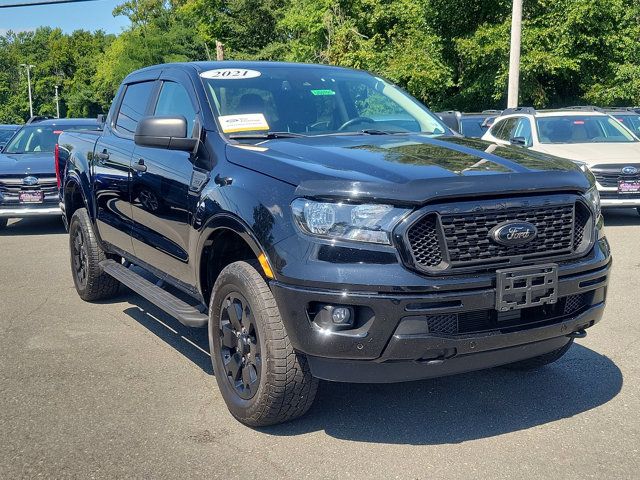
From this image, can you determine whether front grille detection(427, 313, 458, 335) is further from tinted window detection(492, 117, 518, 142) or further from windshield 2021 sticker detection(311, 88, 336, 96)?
tinted window detection(492, 117, 518, 142)

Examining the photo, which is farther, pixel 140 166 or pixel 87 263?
pixel 87 263

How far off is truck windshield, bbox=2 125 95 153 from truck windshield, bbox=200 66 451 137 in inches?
337

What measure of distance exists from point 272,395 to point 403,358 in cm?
70

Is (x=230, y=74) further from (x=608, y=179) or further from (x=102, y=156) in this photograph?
(x=608, y=179)

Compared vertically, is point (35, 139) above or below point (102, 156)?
below

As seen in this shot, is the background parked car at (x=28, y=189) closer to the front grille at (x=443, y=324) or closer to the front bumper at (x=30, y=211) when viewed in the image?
the front bumper at (x=30, y=211)

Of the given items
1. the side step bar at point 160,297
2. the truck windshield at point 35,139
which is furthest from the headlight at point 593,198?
the truck windshield at point 35,139

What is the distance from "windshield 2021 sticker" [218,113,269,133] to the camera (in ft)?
14.3

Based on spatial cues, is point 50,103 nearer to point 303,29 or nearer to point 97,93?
point 97,93

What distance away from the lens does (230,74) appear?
4.78 m

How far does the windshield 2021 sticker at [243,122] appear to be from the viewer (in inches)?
172

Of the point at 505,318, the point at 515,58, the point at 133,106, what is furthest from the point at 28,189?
the point at 515,58

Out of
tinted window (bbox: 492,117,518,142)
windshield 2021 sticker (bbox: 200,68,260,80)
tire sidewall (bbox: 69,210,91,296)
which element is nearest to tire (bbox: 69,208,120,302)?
tire sidewall (bbox: 69,210,91,296)

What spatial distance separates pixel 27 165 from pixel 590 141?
8.86 metres
